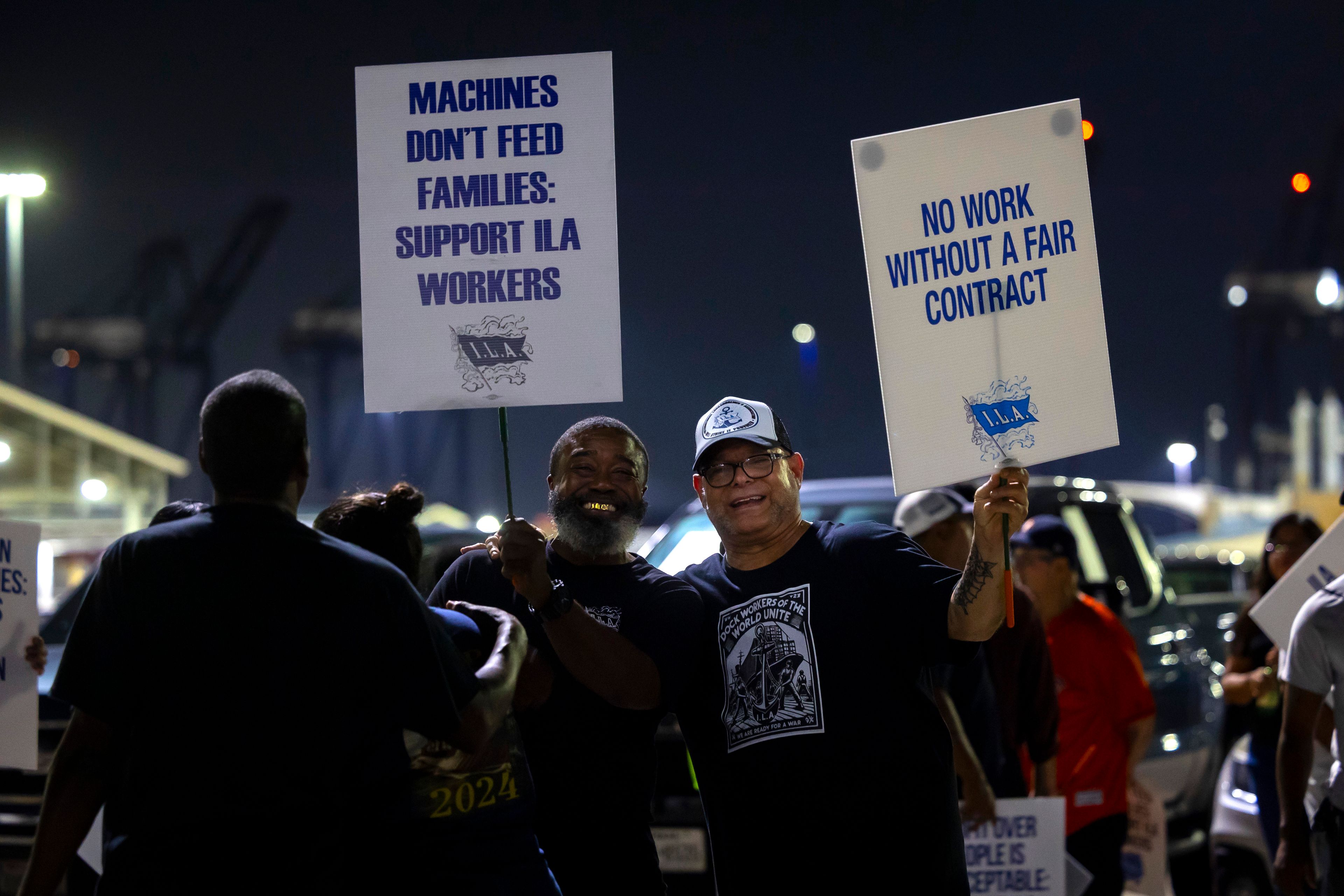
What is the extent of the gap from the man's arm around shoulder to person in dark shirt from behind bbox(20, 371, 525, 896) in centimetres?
2

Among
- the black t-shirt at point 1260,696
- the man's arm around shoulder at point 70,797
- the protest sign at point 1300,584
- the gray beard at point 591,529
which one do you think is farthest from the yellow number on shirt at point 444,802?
the black t-shirt at point 1260,696

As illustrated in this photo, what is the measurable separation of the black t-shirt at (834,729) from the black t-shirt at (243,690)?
94 cm

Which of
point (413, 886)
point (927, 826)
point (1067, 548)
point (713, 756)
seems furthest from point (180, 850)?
point (1067, 548)

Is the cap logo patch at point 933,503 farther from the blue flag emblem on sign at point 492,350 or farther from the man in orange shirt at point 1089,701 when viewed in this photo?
the blue flag emblem on sign at point 492,350

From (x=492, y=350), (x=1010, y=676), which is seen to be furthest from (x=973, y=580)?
(x=1010, y=676)

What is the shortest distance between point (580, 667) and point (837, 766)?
63 cm

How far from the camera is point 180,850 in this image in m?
2.14

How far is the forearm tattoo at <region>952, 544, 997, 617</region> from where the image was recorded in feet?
9.30

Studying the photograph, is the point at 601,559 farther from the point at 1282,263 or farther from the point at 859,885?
the point at 1282,263

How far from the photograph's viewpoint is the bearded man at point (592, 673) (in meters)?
2.95

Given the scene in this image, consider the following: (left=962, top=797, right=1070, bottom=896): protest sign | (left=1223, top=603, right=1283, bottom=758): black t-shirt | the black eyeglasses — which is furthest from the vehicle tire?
the black eyeglasses

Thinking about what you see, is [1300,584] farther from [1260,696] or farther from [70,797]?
[70,797]

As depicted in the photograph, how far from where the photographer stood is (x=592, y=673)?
3.00m

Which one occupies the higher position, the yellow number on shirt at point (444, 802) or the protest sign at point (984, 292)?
the protest sign at point (984, 292)
